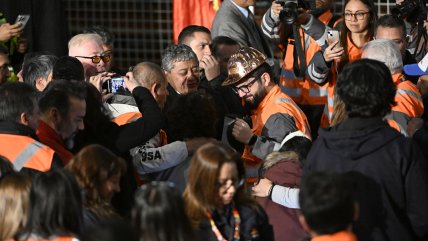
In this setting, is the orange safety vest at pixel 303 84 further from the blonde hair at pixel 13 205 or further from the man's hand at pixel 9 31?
the blonde hair at pixel 13 205

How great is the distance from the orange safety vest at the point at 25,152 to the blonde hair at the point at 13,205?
0.66 metres

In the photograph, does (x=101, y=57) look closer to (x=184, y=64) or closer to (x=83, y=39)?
(x=83, y=39)

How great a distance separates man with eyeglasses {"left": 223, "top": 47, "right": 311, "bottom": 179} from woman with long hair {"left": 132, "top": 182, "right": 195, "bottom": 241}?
2432 mm

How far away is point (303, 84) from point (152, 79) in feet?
5.46

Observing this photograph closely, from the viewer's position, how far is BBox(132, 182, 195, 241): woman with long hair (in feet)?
16.6

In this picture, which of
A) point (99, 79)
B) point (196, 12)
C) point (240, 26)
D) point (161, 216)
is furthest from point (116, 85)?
point (196, 12)

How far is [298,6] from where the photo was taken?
877cm

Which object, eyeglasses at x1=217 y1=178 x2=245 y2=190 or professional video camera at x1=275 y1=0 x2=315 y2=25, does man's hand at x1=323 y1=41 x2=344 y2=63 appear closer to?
professional video camera at x1=275 y1=0 x2=315 y2=25

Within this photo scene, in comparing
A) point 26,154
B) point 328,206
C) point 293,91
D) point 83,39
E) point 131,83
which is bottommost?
point 293,91

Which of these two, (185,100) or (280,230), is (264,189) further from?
(185,100)

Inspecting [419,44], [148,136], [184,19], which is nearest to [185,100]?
[148,136]

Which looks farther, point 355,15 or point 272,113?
point 355,15

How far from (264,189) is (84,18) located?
7223 mm

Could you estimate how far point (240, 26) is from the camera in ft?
32.9
